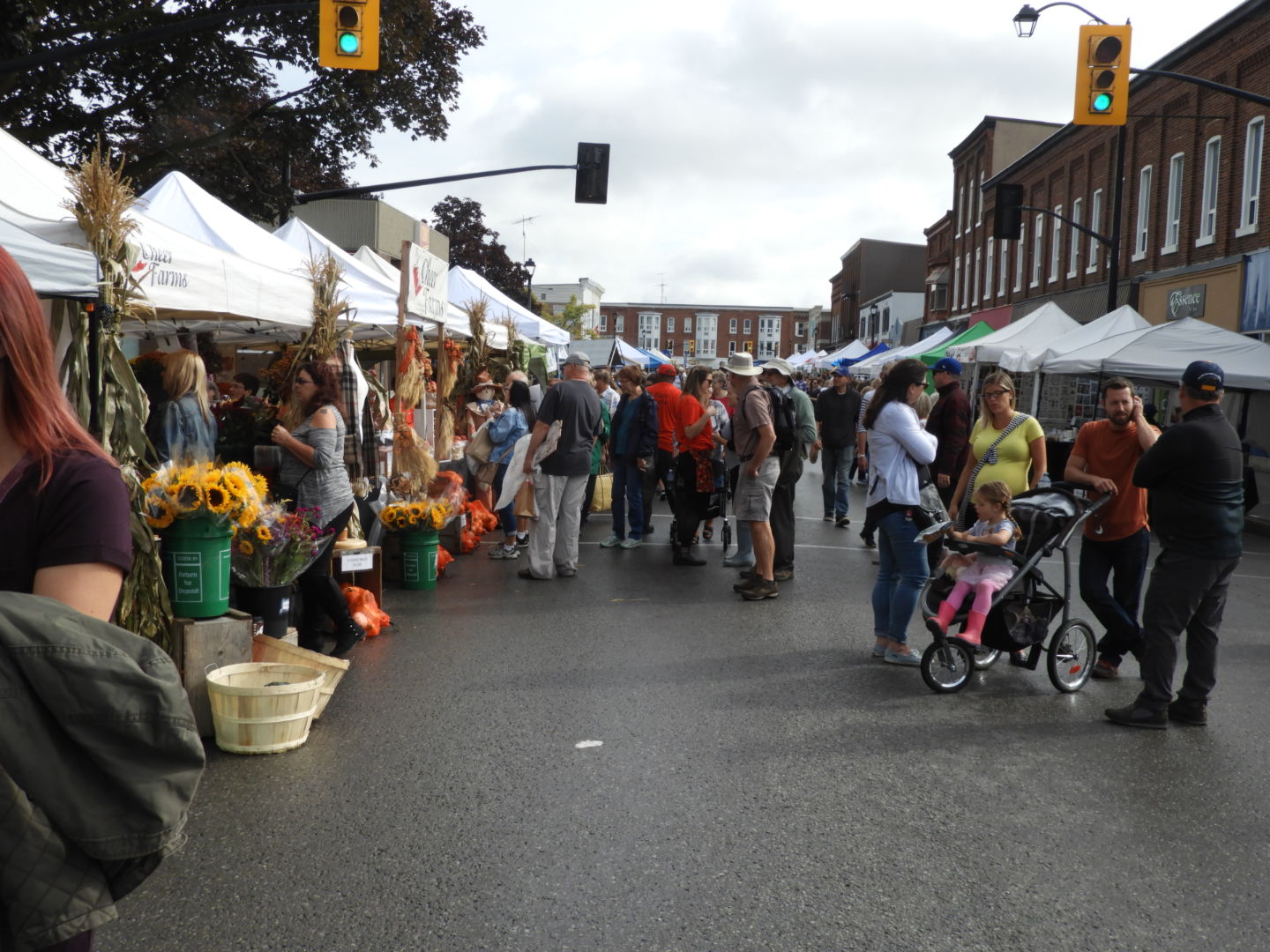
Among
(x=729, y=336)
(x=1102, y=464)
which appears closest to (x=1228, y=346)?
(x=1102, y=464)

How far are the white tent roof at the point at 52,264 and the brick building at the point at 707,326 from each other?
146 meters

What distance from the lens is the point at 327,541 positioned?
6.63 m

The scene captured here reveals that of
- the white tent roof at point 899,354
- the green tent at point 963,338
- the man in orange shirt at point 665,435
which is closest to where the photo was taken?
the man in orange shirt at point 665,435

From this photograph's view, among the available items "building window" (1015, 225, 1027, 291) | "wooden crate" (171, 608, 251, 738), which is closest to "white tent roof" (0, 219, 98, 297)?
"wooden crate" (171, 608, 251, 738)

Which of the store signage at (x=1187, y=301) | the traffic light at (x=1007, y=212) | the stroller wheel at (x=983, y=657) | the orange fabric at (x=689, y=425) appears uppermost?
the traffic light at (x=1007, y=212)

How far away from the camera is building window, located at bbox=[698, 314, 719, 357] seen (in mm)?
154125

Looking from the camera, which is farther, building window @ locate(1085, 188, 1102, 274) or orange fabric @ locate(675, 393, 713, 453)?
building window @ locate(1085, 188, 1102, 274)

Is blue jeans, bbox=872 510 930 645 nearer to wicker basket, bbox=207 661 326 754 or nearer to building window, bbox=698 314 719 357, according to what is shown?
wicker basket, bbox=207 661 326 754

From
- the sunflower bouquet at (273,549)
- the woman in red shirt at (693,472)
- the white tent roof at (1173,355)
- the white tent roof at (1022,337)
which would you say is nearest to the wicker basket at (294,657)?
the sunflower bouquet at (273,549)

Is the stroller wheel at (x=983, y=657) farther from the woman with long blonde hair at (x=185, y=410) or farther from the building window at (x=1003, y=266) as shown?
the building window at (x=1003, y=266)

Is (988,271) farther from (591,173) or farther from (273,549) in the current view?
(273,549)

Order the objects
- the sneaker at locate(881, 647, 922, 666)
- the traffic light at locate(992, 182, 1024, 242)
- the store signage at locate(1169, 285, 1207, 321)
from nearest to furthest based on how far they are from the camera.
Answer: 1. the sneaker at locate(881, 647, 922, 666)
2. the traffic light at locate(992, 182, 1024, 242)
3. the store signage at locate(1169, 285, 1207, 321)

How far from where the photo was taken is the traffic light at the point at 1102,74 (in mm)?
11539

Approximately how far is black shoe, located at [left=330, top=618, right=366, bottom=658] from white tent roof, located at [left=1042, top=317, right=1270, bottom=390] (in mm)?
13194
